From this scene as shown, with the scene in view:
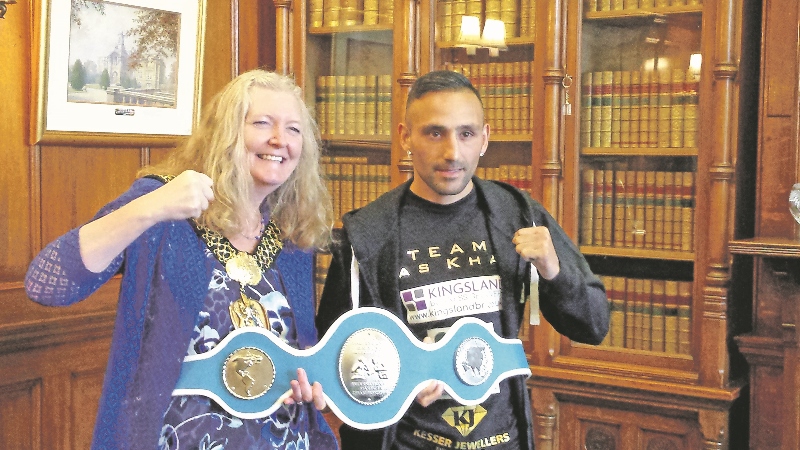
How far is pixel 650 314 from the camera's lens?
3.27 metres

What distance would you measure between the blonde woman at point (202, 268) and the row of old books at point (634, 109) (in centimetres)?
166

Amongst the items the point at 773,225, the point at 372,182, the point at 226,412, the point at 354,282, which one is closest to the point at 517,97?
the point at 372,182

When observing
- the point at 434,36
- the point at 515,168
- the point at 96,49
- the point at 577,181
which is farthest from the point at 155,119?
the point at 577,181

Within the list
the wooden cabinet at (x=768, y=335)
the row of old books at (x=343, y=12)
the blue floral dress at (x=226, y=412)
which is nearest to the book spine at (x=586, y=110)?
the wooden cabinet at (x=768, y=335)

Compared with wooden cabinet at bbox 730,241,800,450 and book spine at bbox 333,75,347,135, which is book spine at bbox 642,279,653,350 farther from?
book spine at bbox 333,75,347,135

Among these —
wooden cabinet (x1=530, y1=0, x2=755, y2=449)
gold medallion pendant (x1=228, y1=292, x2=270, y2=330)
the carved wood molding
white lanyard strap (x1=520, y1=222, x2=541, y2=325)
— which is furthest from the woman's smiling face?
wooden cabinet (x1=530, y1=0, x2=755, y2=449)

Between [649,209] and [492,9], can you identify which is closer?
[649,209]

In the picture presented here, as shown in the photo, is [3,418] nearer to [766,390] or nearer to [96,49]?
[96,49]

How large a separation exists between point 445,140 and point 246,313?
53 cm

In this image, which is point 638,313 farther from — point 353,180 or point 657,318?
point 353,180

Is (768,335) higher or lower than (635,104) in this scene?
lower

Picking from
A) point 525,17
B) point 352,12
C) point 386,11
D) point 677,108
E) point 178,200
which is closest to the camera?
point 178,200

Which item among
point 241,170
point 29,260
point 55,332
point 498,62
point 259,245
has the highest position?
point 498,62

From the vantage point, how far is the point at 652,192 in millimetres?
3254
